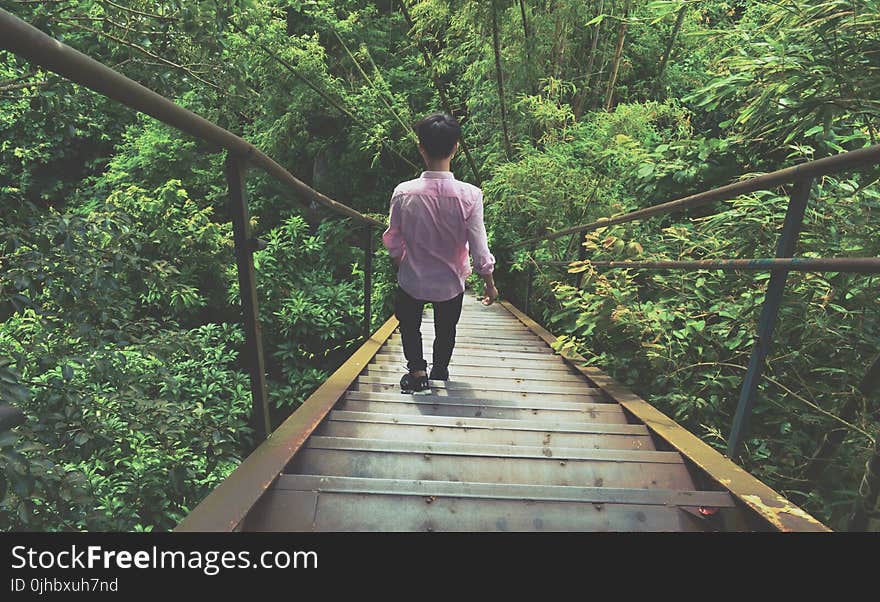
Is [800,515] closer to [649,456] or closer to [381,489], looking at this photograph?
[649,456]

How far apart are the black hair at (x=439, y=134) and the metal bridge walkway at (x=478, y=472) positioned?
39.7 inches

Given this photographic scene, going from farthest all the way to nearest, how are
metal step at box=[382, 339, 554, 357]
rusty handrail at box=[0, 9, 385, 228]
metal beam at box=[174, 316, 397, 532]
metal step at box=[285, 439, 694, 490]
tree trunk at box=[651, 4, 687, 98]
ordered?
tree trunk at box=[651, 4, 687, 98] < metal step at box=[382, 339, 554, 357] < metal step at box=[285, 439, 694, 490] < metal beam at box=[174, 316, 397, 532] < rusty handrail at box=[0, 9, 385, 228]

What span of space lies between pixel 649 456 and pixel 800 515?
17.9 inches

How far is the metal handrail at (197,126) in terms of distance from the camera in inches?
27.1

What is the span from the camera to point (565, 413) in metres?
2.21

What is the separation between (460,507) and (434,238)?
124 centimetres

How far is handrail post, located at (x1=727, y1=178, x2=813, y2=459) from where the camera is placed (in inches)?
54.6

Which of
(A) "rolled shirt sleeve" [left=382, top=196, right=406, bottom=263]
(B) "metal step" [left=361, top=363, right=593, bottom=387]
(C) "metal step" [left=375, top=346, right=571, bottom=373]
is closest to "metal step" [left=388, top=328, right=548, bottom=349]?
(C) "metal step" [left=375, top=346, right=571, bottom=373]

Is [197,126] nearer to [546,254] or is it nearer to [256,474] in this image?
[256,474]

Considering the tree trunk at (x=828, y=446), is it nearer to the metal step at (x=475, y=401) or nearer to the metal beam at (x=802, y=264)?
the metal beam at (x=802, y=264)

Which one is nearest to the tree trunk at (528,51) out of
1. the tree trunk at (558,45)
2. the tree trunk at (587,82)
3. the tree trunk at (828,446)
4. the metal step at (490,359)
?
the tree trunk at (558,45)

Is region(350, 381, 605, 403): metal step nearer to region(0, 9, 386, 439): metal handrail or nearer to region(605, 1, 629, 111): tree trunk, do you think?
region(0, 9, 386, 439): metal handrail

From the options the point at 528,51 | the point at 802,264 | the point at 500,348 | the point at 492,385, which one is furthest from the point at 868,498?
the point at 528,51
